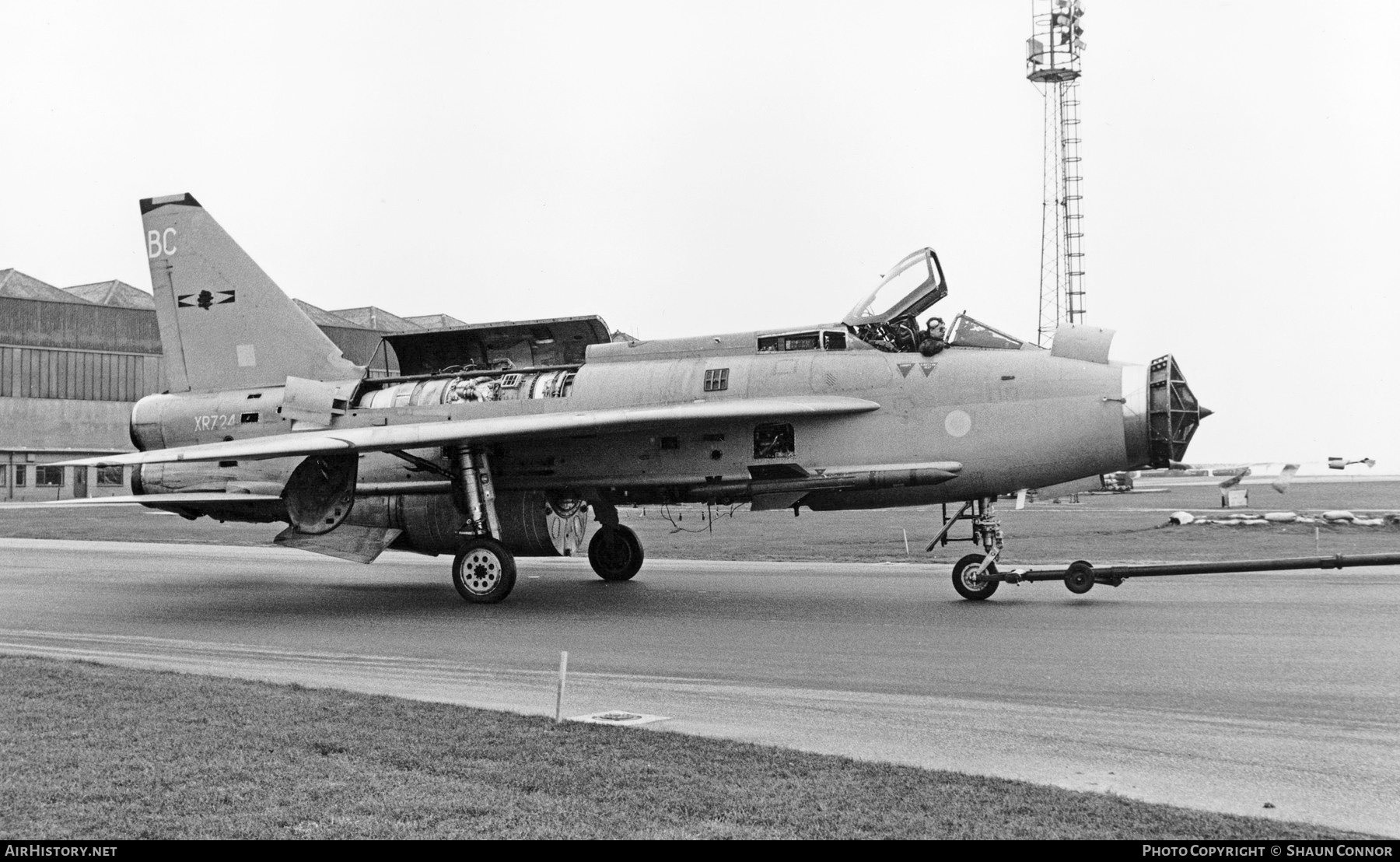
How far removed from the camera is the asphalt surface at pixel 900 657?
7.10m

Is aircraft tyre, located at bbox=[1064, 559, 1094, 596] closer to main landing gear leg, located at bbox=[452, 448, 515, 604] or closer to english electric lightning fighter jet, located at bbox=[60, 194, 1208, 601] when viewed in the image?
english electric lightning fighter jet, located at bbox=[60, 194, 1208, 601]

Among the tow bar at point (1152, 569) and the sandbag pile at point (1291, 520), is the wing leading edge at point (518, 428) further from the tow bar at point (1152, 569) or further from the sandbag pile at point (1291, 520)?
the sandbag pile at point (1291, 520)

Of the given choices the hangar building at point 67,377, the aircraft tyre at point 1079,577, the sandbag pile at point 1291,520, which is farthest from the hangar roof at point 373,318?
the aircraft tyre at point 1079,577

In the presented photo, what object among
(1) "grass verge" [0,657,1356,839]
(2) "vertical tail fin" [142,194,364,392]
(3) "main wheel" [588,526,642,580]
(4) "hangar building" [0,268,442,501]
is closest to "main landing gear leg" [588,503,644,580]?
(3) "main wheel" [588,526,642,580]

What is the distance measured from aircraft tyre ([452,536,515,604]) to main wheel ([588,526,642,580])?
316 cm

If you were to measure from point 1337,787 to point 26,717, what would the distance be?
25.0 ft

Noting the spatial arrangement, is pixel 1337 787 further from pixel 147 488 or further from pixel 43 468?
pixel 43 468

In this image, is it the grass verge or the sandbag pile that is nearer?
→ the grass verge

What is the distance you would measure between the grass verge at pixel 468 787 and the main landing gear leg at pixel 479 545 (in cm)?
790

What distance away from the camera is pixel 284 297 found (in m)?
19.8

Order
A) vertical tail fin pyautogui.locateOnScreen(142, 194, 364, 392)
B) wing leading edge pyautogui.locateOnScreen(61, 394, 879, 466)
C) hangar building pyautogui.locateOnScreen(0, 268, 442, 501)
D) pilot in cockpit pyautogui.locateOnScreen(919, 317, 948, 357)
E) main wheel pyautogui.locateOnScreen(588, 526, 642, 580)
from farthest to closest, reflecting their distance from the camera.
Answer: hangar building pyautogui.locateOnScreen(0, 268, 442, 501) < vertical tail fin pyautogui.locateOnScreen(142, 194, 364, 392) < main wheel pyautogui.locateOnScreen(588, 526, 642, 580) < pilot in cockpit pyautogui.locateOnScreen(919, 317, 948, 357) < wing leading edge pyautogui.locateOnScreen(61, 394, 879, 466)

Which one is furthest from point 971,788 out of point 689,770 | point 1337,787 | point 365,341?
point 365,341

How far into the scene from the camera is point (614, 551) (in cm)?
1930

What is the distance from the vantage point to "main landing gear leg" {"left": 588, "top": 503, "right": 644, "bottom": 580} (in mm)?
19219
